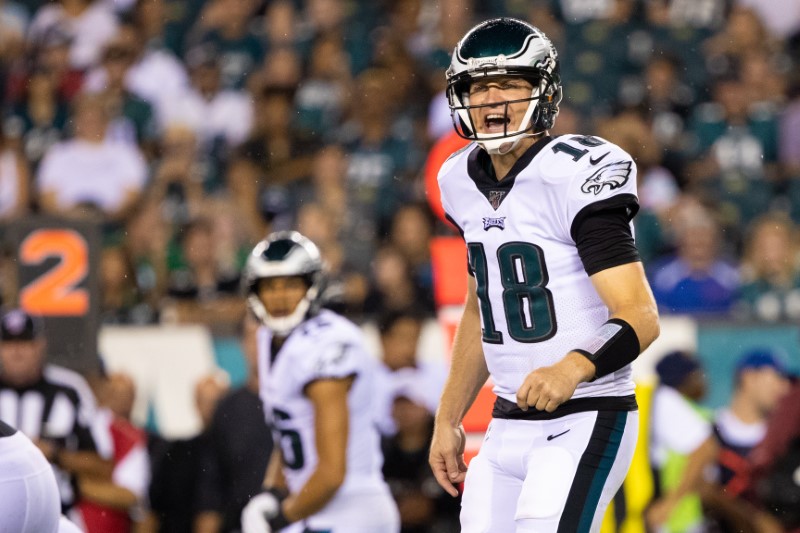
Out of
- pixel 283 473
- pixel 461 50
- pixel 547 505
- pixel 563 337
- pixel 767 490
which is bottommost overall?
pixel 767 490

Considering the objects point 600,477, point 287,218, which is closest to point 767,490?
point 600,477

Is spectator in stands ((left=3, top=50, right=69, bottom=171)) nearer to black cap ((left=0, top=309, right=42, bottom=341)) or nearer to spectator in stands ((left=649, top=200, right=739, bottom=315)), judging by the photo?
black cap ((left=0, top=309, right=42, bottom=341))

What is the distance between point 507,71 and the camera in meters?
3.78

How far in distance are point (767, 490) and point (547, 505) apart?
12.3ft

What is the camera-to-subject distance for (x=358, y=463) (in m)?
5.29

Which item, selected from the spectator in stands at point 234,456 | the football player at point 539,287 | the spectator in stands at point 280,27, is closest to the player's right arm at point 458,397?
the football player at point 539,287

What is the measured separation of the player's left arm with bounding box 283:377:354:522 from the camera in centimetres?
503

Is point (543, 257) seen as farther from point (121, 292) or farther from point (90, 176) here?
point (90, 176)

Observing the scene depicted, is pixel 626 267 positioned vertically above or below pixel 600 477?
above

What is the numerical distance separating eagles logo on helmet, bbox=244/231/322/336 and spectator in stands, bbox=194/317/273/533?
1581mm

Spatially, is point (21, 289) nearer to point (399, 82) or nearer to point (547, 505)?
point (547, 505)

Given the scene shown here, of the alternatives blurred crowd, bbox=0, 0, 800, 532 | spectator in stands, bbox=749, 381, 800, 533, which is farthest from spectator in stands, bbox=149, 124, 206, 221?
spectator in stands, bbox=749, 381, 800, 533

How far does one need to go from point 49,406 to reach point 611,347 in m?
4.17

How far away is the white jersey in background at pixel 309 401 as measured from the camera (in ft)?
16.8
